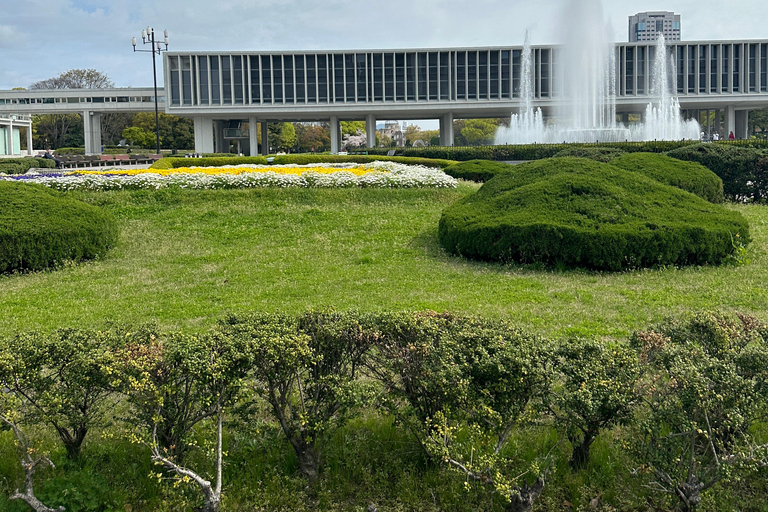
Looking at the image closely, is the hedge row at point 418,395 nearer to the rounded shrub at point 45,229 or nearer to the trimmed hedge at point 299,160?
the rounded shrub at point 45,229

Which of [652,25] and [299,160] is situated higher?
[652,25]

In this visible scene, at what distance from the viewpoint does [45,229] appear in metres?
9.30

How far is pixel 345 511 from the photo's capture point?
3.65 meters

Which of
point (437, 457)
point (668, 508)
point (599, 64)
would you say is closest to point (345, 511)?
point (437, 457)

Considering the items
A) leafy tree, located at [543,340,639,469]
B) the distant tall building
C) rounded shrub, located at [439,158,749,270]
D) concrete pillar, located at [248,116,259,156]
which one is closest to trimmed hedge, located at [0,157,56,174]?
concrete pillar, located at [248,116,259,156]

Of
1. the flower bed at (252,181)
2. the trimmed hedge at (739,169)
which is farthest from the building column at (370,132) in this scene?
the trimmed hedge at (739,169)

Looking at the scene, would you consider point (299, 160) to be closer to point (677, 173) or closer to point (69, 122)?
point (677, 173)

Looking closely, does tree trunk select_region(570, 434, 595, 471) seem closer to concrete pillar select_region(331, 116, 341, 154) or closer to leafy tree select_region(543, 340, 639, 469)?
leafy tree select_region(543, 340, 639, 469)

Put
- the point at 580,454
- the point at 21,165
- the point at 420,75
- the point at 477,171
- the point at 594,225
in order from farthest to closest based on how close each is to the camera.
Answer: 1. the point at 420,75
2. the point at 21,165
3. the point at 477,171
4. the point at 594,225
5. the point at 580,454

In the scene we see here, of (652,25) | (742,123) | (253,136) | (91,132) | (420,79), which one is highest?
(652,25)

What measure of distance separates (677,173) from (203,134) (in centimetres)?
4361

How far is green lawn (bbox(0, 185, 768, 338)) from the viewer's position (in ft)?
22.6

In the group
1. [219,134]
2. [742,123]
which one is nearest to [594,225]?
[219,134]

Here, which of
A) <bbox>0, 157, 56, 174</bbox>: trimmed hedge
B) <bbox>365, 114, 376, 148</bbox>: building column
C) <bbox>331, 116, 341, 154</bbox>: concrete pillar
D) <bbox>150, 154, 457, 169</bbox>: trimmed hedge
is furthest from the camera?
<bbox>365, 114, 376, 148</bbox>: building column
